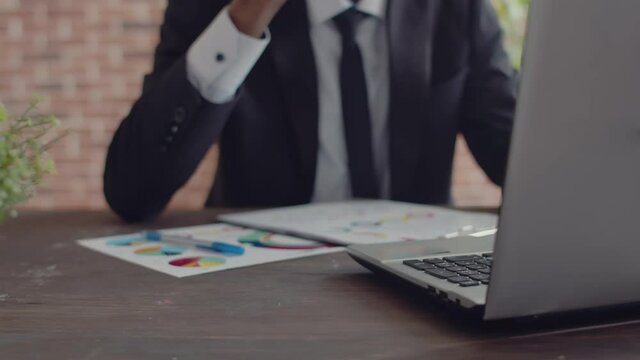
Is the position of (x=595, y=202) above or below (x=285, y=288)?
above

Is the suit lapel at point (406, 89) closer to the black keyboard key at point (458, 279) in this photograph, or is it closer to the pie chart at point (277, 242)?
the pie chart at point (277, 242)

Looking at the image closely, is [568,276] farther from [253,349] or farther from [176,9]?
[176,9]

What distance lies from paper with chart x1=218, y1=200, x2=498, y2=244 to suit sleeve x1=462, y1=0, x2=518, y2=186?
421mm

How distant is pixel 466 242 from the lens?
0.68m

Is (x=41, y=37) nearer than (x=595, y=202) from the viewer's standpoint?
No

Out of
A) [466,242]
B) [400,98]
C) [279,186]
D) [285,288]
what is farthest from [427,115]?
[285,288]

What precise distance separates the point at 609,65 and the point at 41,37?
3190 mm

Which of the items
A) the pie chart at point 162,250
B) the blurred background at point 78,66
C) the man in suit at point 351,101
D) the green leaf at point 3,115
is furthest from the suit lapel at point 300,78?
the blurred background at point 78,66

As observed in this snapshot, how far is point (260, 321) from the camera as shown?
52 cm

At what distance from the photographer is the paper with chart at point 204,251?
2.33 feet

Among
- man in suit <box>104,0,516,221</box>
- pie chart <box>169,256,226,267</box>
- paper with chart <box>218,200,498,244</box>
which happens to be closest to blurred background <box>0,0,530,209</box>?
man in suit <box>104,0,516,221</box>

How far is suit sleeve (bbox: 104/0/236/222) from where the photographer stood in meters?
1.11

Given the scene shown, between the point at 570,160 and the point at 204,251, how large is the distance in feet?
1.54

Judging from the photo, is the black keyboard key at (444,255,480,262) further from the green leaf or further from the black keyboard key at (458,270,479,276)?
the green leaf
